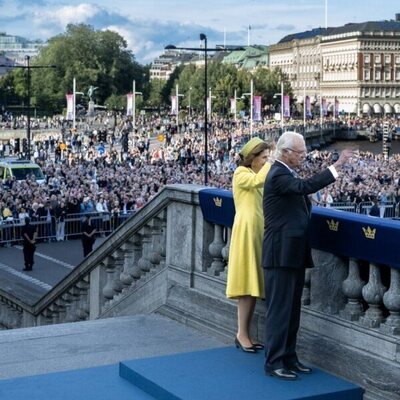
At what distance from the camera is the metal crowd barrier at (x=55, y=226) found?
28.1 m

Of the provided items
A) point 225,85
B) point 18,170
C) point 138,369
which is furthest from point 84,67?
point 138,369

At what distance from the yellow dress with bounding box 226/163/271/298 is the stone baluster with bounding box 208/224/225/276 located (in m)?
→ 0.97

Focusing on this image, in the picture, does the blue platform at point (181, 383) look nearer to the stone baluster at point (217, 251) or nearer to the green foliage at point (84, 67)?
the stone baluster at point (217, 251)

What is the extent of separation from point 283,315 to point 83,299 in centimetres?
457

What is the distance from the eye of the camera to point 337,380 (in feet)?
21.8

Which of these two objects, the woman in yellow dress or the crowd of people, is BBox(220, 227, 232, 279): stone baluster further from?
the crowd of people

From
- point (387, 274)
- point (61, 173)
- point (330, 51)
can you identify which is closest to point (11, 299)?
point (387, 274)

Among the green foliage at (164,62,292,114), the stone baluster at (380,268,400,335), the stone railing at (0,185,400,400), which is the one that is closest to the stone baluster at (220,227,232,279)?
the stone railing at (0,185,400,400)

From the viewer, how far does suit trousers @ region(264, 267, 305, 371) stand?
6645 millimetres

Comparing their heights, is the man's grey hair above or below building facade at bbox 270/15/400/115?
below

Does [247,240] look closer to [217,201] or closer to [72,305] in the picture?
[217,201]

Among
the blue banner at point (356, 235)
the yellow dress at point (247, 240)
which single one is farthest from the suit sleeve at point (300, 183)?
the yellow dress at point (247, 240)

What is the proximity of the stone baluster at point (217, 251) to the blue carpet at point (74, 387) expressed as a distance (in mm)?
1481

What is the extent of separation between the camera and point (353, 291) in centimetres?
665
